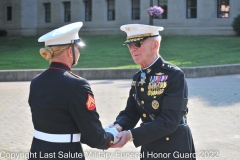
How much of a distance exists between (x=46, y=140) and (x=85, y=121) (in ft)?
1.11

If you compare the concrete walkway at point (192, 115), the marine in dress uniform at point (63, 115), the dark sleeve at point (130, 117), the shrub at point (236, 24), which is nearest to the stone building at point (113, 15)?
the shrub at point (236, 24)

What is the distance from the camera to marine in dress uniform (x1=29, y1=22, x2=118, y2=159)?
3805 mm

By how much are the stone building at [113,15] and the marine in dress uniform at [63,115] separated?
34.1m

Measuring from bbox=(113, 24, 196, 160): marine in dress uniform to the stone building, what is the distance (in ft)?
110

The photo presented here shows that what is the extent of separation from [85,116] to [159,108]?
0.67 m

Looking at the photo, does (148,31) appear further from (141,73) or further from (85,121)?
(85,121)

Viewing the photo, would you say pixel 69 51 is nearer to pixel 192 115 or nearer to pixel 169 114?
pixel 169 114

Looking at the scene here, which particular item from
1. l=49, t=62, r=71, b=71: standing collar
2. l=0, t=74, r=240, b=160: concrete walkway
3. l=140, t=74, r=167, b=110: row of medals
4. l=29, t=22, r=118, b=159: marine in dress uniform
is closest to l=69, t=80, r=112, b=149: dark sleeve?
l=29, t=22, r=118, b=159: marine in dress uniform

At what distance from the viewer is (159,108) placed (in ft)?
13.6

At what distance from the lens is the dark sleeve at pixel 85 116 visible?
3.79m

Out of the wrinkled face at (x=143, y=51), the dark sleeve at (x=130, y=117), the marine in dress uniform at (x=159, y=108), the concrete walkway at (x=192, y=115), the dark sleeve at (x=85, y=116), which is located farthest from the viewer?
the concrete walkway at (x=192, y=115)

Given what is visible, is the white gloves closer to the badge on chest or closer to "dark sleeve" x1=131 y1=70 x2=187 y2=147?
"dark sleeve" x1=131 y1=70 x2=187 y2=147

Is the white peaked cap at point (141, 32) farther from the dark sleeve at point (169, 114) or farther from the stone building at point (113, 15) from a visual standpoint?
the stone building at point (113, 15)

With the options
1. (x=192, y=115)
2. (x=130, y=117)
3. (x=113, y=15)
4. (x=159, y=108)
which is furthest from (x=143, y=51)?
(x=113, y=15)
